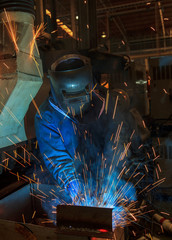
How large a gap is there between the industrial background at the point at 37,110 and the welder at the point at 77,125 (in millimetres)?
191

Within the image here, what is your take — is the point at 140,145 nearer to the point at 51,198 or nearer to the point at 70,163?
the point at 70,163

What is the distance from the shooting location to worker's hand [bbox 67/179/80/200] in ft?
5.68

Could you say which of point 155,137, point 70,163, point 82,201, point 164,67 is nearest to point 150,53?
point 164,67

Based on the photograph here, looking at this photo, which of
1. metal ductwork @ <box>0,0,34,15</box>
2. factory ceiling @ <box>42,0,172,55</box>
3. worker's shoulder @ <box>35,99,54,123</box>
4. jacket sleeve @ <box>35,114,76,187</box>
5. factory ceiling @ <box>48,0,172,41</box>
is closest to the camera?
metal ductwork @ <box>0,0,34,15</box>

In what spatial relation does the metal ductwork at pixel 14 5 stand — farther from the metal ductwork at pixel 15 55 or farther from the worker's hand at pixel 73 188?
the worker's hand at pixel 73 188

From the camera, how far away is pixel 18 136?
1.94m

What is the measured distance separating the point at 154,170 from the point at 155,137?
0.38 m

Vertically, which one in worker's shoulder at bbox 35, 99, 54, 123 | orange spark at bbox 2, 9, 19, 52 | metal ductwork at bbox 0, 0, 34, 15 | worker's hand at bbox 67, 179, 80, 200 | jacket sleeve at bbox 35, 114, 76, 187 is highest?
metal ductwork at bbox 0, 0, 34, 15

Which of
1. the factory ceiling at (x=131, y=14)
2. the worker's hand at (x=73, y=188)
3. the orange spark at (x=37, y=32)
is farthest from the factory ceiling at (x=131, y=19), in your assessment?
the worker's hand at (x=73, y=188)

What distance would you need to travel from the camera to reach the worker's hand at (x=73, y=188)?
1.73 metres

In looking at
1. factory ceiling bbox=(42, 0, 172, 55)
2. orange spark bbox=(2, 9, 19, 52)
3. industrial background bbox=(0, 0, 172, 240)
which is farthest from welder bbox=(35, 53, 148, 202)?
factory ceiling bbox=(42, 0, 172, 55)

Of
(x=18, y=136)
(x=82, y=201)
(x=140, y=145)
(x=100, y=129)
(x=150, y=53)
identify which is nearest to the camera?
(x=82, y=201)

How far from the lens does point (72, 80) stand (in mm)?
1697

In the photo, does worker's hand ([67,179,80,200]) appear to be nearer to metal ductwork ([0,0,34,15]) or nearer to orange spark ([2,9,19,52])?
orange spark ([2,9,19,52])
